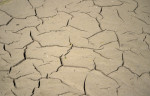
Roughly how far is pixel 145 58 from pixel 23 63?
134 centimetres

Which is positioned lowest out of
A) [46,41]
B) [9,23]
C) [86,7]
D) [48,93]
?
[48,93]

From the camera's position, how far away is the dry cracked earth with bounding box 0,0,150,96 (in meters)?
2.09

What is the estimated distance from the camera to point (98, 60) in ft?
7.68

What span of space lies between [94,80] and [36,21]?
1192 millimetres

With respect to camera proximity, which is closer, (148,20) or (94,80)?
(94,80)

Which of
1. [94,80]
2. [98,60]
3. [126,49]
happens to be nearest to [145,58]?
[126,49]

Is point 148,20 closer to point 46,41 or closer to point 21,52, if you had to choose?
point 46,41

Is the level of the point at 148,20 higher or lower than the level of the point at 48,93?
higher

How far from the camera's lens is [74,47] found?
98.2 inches

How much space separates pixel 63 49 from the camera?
246 centimetres

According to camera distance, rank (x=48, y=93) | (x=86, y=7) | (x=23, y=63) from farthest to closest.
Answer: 1. (x=86, y=7)
2. (x=23, y=63)
3. (x=48, y=93)

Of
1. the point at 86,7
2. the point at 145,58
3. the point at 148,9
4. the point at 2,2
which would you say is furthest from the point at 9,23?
the point at 148,9

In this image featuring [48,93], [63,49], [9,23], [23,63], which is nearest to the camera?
[48,93]

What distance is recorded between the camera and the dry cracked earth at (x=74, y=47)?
6.86 ft
